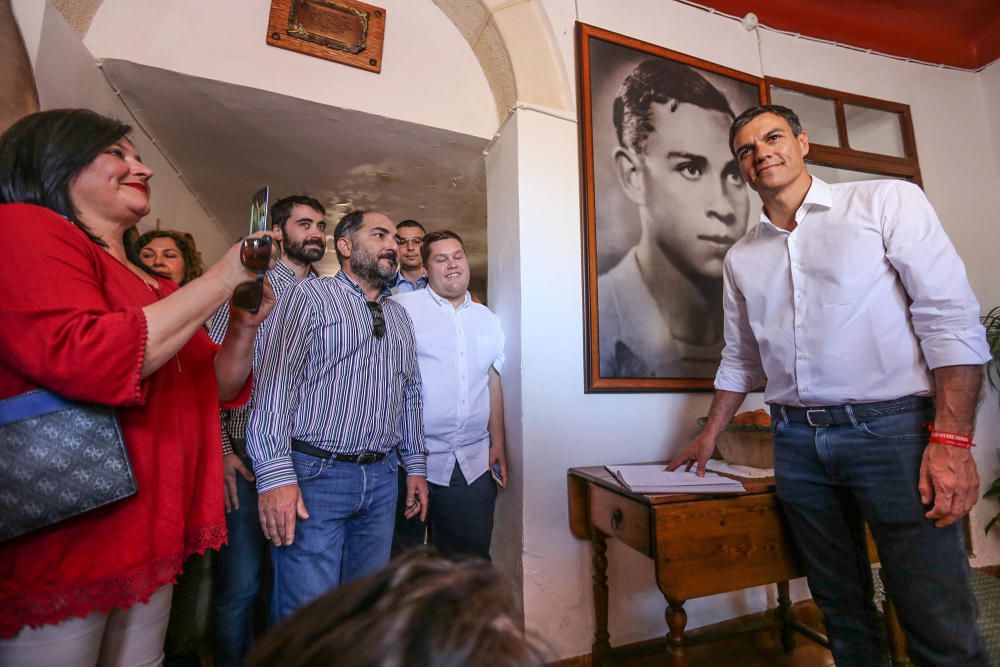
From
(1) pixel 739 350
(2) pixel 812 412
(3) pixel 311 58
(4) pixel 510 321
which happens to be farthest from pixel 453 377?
(3) pixel 311 58

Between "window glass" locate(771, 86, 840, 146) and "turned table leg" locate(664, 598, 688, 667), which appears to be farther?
"window glass" locate(771, 86, 840, 146)

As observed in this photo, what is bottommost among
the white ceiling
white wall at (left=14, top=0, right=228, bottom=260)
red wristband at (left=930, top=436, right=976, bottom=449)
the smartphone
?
red wristband at (left=930, top=436, right=976, bottom=449)

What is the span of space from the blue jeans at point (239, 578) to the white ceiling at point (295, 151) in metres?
1.77

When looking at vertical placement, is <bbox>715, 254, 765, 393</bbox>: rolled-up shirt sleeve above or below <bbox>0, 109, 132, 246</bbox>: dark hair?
below

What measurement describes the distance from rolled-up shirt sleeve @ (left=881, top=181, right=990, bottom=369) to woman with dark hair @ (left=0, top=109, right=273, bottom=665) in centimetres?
148

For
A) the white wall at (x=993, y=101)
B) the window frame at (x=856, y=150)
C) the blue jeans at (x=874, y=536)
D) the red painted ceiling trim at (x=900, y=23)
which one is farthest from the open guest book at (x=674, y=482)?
the white wall at (x=993, y=101)

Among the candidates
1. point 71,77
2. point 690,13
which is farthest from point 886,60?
point 71,77

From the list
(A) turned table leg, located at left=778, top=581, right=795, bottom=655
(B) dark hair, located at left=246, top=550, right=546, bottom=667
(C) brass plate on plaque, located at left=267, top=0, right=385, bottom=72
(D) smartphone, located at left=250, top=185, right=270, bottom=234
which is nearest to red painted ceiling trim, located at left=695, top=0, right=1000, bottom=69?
(C) brass plate on plaque, located at left=267, top=0, right=385, bottom=72

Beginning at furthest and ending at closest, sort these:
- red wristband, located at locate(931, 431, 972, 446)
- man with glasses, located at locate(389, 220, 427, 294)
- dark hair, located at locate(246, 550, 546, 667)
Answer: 1. man with glasses, located at locate(389, 220, 427, 294)
2. red wristband, located at locate(931, 431, 972, 446)
3. dark hair, located at locate(246, 550, 546, 667)

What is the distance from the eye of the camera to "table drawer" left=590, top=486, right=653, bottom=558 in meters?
1.43

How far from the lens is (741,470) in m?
1.75

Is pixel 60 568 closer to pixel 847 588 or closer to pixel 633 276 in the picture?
pixel 847 588

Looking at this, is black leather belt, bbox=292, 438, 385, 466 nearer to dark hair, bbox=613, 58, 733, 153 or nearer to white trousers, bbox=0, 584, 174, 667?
white trousers, bbox=0, 584, 174, 667

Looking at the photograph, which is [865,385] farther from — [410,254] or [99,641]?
[410,254]
